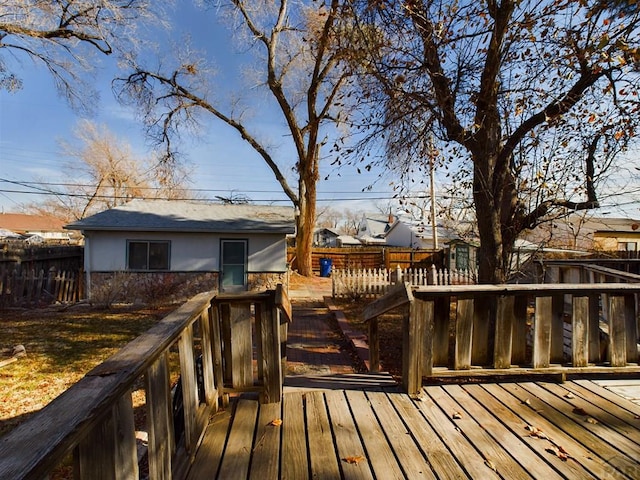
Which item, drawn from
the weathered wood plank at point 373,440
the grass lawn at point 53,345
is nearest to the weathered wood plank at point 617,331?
the weathered wood plank at point 373,440

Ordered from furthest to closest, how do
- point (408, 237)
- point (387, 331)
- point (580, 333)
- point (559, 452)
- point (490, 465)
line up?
point (408, 237) → point (387, 331) → point (580, 333) → point (559, 452) → point (490, 465)

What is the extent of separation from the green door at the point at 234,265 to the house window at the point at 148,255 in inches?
75.7

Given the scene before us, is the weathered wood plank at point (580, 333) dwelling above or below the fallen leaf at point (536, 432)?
above

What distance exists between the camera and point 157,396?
163 centimetres

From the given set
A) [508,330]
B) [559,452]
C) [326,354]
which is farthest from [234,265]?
[559,452]

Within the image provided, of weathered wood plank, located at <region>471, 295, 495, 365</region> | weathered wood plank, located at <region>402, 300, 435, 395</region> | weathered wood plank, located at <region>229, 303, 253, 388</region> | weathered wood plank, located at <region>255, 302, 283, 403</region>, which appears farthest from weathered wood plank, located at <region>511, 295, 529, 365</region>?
weathered wood plank, located at <region>229, 303, 253, 388</region>

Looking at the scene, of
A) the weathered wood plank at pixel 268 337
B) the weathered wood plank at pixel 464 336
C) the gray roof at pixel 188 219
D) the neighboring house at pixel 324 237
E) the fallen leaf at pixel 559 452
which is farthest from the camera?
the neighboring house at pixel 324 237

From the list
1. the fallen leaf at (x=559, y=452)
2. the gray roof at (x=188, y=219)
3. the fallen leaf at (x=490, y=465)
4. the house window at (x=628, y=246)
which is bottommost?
the fallen leaf at (x=490, y=465)

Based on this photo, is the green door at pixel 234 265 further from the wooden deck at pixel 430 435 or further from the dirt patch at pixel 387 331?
the wooden deck at pixel 430 435

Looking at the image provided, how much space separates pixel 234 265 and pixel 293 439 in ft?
34.2

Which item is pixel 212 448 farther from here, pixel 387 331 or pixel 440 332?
pixel 387 331

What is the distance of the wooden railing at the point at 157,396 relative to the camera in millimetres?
842

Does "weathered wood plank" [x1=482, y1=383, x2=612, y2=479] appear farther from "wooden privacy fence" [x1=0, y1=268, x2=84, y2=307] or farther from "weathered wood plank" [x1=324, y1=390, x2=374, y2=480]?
"wooden privacy fence" [x1=0, y1=268, x2=84, y2=307]

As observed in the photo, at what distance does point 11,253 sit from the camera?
409 inches
